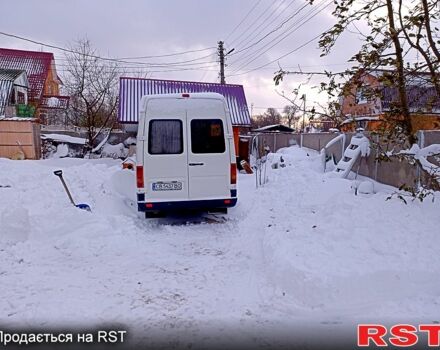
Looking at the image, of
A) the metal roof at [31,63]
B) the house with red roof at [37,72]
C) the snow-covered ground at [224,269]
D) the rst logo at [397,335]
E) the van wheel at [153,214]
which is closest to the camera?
the rst logo at [397,335]

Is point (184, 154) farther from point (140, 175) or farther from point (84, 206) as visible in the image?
point (84, 206)

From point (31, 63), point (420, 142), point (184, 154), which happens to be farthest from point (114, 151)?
point (31, 63)

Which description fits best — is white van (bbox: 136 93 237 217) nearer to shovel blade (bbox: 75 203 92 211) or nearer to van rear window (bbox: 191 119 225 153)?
van rear window (bbox: 191 119 225 153)

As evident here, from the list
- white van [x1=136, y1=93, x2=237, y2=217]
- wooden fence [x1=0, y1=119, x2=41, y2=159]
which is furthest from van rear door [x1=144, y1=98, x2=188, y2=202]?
wooden fence [x1=0, y1=119, x2=41, y2=159]

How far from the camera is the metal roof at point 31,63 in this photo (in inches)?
1308

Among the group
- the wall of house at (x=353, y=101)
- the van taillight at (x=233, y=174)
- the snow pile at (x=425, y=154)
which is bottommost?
the van taillight at (x=233, y=174)

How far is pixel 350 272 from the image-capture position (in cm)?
405

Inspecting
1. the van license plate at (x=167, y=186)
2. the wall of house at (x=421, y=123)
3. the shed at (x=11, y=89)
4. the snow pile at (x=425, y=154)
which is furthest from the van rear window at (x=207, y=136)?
the shed at (x=11, y=89)

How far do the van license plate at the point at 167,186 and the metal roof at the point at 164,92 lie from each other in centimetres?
982

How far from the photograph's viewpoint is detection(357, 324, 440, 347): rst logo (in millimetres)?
3164

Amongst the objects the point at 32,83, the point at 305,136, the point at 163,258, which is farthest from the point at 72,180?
the point at 32,83

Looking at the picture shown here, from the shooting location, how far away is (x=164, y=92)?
17.3 m

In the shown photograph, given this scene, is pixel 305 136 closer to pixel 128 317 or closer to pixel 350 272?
pixel 350 272

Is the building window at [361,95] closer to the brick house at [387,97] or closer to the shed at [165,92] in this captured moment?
the brick house at [387,97]
